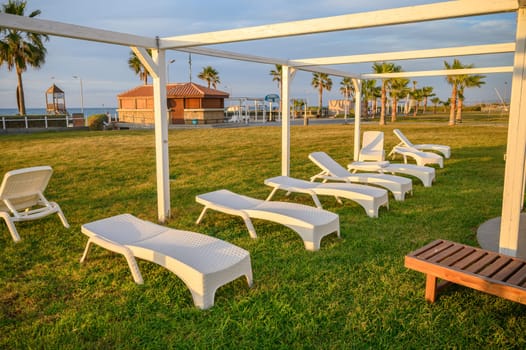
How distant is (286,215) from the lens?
511 centimetres

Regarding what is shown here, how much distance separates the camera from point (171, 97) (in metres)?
33.3

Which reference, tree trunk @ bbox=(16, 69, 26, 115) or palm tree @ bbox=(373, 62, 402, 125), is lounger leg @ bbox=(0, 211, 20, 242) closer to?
tree trunk @ bbox=(16, 69, 26, 115)

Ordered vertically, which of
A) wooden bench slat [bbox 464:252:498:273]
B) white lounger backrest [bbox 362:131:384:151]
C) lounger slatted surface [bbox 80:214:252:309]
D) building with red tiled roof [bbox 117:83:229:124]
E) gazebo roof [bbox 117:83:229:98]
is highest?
gazebo roof [bbox 117:83:229:98]

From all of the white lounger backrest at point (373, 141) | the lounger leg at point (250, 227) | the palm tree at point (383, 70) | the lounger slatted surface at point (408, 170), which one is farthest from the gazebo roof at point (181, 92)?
the lounger leg at point (250, 227)

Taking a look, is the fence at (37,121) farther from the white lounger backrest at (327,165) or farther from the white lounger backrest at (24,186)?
the white lounger backrest at (327,165)

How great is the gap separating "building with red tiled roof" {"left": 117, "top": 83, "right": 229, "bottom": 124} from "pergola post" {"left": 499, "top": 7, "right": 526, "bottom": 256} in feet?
97.9

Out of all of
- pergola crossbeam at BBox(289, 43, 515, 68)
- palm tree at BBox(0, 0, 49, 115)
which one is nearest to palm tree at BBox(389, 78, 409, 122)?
palm tree at BBox(0, 0, 49, 115)

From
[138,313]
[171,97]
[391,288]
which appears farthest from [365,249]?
[171,97]

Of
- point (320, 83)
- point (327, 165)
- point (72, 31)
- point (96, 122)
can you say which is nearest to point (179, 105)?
point (96, 122)

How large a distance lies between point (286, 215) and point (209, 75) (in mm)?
51976

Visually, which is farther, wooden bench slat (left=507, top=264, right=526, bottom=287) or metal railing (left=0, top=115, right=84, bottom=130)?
metal railing (left=0, top=115, right=84, bottom=130)

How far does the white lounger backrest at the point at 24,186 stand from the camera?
17.3 ft

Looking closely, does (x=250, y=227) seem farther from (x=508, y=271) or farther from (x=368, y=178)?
(x=368, y=178)

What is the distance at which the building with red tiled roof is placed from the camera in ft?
107
